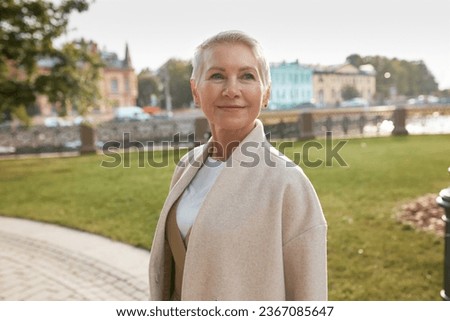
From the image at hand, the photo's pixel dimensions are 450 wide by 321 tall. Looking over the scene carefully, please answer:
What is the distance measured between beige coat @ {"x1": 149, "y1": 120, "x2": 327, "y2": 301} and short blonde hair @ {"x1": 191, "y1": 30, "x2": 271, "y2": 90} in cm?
20

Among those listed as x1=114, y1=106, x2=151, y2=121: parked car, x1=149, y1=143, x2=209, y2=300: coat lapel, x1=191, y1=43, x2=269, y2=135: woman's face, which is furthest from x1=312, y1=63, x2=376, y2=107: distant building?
x1=114, y1=106, x2=151, y2=121: parked car

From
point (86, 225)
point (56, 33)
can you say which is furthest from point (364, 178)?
point (56, 33)

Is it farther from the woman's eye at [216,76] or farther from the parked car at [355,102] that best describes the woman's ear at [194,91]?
the parked car at [355,102]

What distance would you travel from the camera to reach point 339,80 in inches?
271

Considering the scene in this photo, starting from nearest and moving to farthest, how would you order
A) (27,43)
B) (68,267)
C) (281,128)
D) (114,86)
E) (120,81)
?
(68,267)
(27,43)
(281,128)
(120,81)
(114,86)

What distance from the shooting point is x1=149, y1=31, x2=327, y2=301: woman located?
142 centimetres

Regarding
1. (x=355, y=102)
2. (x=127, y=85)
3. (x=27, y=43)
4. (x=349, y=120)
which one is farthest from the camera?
(x=127, y=85)

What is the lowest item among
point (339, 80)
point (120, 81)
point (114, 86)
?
point (339, 80)

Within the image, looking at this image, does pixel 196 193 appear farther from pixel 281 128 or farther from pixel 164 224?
pixel 281 128

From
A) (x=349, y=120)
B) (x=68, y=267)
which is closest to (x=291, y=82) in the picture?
(x=68, y=267)

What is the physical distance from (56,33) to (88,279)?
33.1 feet

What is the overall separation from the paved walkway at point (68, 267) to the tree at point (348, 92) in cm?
441

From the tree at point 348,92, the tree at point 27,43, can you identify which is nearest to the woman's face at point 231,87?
the tree at point 348,92
